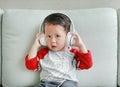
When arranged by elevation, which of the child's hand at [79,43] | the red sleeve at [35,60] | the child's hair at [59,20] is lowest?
the red sleeve at [35,60]

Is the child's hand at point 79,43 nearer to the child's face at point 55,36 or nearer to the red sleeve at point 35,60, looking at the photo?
the child's face at point 55,36

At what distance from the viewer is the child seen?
1.45 metres

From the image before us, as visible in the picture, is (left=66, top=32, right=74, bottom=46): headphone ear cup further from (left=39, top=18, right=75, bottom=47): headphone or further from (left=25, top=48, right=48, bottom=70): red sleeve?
(left=25, top=48, right=48, bottom=70): red sleeve

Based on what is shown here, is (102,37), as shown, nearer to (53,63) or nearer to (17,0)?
(53,63)

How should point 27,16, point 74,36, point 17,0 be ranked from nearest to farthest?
point 74,36, point 27,16, point 17,0

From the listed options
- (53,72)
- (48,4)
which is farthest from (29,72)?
(48,4)

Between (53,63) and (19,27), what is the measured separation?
11.8 inches

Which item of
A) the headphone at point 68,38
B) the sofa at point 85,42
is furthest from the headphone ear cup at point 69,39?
the sofa at point 85,42

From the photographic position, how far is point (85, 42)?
1.55 m

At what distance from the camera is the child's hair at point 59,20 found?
1454mm

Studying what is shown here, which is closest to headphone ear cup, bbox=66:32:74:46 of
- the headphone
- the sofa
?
the headphone

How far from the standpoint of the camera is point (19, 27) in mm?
1560

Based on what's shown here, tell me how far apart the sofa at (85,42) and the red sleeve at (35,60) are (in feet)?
0.20

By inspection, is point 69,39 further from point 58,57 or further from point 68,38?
point 58,57
